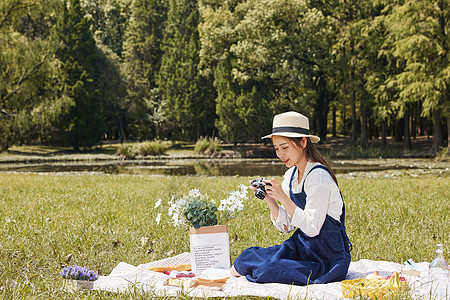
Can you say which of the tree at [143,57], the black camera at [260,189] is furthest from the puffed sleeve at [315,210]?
the tree at [143,57]

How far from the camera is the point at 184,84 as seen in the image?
3800 centimetres

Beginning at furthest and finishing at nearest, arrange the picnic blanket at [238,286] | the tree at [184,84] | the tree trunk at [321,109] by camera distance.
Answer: the tree at [184,84] < the tree trunk at [321,109] < the picnic blanket at [238,286]

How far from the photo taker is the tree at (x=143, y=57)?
4098cm

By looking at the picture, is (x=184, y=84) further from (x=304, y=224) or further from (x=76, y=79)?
(x=304, y=224)

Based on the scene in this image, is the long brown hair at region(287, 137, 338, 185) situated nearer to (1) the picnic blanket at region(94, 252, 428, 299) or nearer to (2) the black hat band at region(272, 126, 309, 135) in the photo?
(2) the black hat band at region(272, 126, 309, 135)

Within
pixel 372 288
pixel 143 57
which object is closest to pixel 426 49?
pixel 372 288

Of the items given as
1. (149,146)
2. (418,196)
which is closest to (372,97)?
(149,146)

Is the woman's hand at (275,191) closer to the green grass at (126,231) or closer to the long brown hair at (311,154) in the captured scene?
the long brown hair at (311,154)

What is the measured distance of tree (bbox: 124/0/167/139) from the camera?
4098 cm

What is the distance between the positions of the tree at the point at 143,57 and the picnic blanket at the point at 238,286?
121 feet

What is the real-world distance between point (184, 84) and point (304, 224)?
115 ft

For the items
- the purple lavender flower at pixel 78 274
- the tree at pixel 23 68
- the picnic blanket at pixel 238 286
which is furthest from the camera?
the tree at pixel 23 68

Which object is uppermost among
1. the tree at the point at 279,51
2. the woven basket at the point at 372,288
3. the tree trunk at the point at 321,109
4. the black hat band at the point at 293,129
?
the tree at the point at 279,51

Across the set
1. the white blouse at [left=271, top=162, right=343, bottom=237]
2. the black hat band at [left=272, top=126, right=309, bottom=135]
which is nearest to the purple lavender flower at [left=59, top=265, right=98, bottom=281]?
the white blouse at [left=271, top=162, right=343, bottom=237]
